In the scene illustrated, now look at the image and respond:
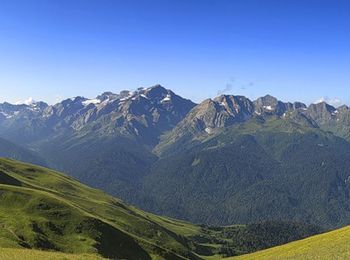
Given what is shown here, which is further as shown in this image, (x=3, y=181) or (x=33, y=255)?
(x=3, y=181)

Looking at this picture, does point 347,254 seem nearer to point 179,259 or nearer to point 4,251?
point 4,251

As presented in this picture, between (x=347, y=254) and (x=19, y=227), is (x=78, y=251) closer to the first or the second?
(x=19, y=227)

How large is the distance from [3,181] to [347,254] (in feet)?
435

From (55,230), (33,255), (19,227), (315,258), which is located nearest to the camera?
(33,255)

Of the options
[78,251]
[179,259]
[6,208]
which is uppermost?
[6,208]

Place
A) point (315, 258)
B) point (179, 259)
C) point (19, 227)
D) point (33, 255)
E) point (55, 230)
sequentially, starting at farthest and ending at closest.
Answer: point (179, 259) < point (55, 230) < point (19, 227) < point (315, 258) < point (33, 255)

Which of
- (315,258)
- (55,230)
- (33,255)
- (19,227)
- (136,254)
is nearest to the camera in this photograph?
(33,255)

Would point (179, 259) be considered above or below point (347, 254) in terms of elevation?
below

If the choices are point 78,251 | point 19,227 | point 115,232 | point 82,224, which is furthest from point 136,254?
point 19,227

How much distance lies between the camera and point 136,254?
122 meters

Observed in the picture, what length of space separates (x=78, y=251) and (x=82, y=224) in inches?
690

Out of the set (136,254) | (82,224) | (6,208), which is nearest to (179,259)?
(136,254)

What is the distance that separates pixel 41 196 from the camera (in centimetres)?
12506

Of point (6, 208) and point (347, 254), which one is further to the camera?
point (6, 208)
